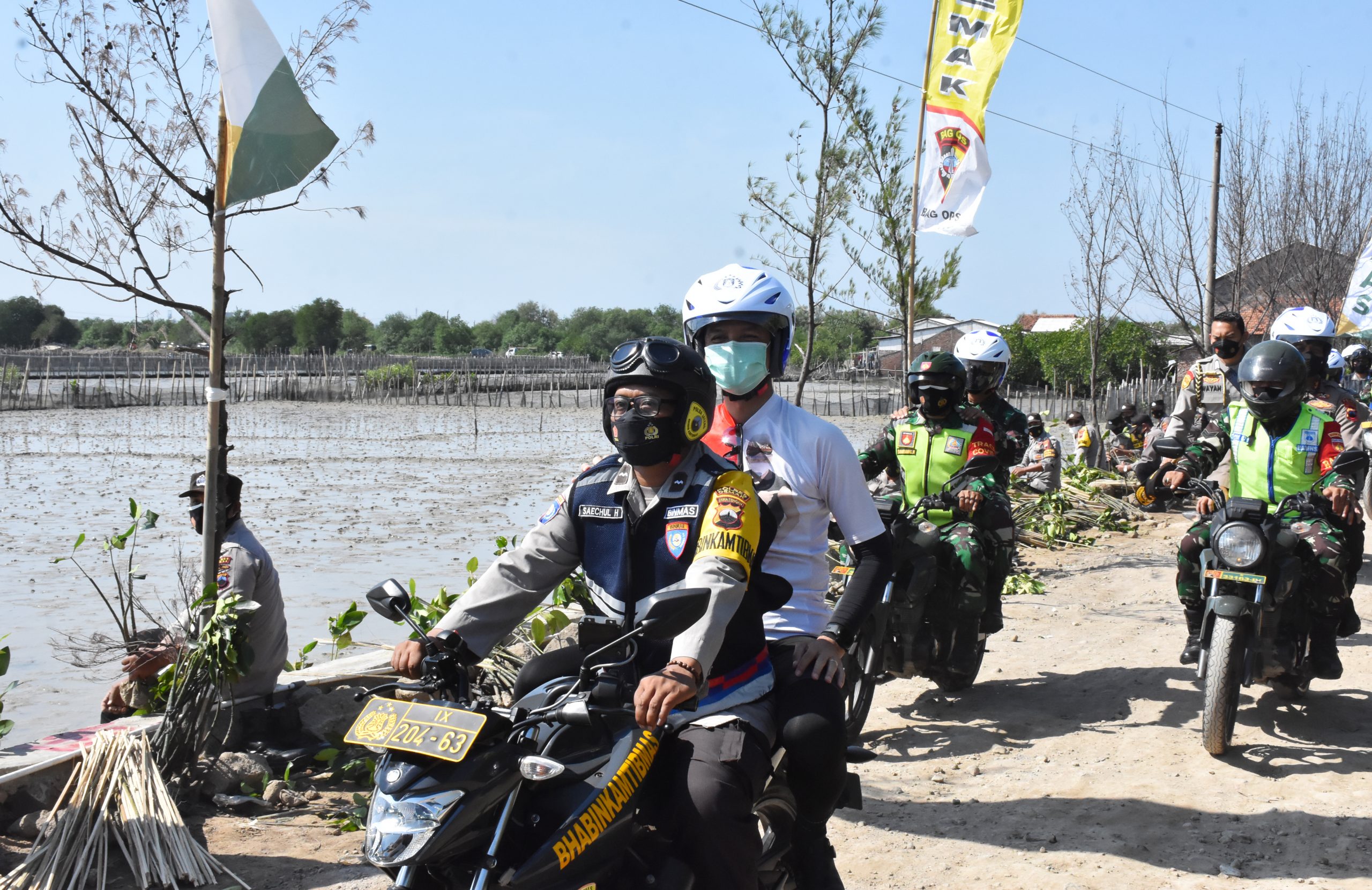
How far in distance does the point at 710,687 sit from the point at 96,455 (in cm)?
2868

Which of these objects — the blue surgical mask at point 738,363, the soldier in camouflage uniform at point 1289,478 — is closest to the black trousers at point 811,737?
the blue surgical mask at point 738,363

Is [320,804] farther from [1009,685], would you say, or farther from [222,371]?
[1009,685]

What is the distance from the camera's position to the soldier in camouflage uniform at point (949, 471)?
632 centimetres

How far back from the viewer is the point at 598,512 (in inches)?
122

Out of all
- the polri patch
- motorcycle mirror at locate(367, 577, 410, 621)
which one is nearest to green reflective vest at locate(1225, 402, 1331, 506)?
the polri patch

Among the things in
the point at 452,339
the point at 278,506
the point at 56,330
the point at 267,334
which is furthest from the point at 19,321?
the point at 278,506

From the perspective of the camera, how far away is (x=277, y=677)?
19.7 ft

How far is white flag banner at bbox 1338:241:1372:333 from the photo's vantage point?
1291cm

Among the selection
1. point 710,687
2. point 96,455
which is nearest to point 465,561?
point 710,687

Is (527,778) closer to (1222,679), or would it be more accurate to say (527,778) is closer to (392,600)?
(392,600)

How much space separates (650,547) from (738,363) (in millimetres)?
1145

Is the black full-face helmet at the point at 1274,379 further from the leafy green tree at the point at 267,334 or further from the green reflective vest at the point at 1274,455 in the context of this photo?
the leafy green tree at the point at 267,334

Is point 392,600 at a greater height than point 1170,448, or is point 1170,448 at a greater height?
point 1170,448

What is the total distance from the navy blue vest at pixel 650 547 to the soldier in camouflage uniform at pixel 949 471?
10.4 ft
